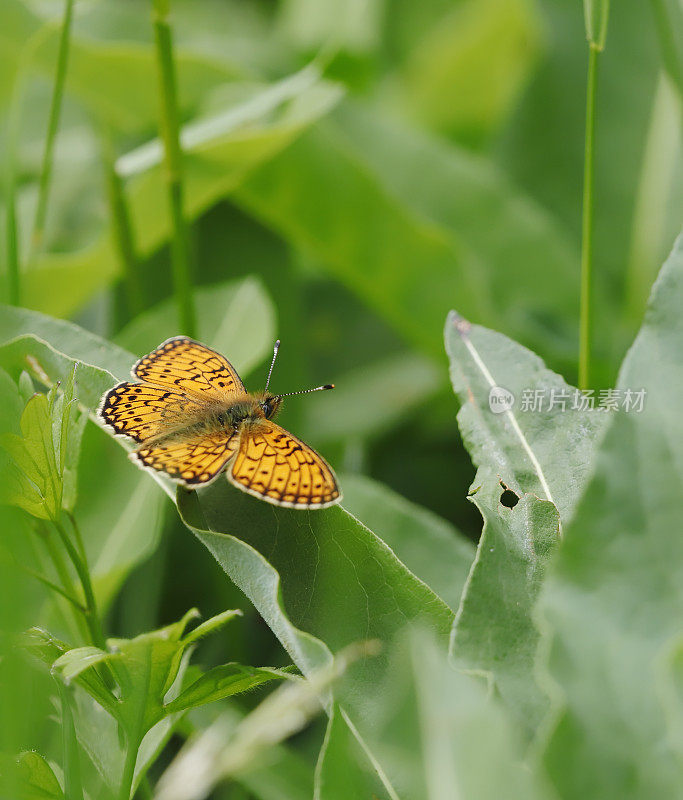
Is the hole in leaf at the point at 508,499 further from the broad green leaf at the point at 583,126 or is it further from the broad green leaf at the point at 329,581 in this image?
the broad green leaf at the point at 583,126

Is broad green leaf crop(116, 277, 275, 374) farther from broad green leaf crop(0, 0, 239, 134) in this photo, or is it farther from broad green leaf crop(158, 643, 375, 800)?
broad green leaf crop(158, 643, 375, 800)

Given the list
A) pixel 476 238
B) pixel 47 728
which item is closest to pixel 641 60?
pixel 476 238

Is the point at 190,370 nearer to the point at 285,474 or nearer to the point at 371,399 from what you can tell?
the point at 285,474

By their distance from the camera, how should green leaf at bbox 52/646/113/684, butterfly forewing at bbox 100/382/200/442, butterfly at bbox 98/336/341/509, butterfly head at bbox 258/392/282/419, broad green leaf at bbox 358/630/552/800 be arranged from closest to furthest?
broad green leaf at bbox 358/630/552/800 < green leaf at bbox 52/646/113/684 < butterfly at bbox 98/336/341/509 < butterfly forewing at bbox 100/382/200/442 < butterfly head at bbox 258/392/282/419

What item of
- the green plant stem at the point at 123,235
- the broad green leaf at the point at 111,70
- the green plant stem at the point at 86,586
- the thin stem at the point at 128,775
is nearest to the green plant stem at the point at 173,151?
the green plant stem at the point at 123,235

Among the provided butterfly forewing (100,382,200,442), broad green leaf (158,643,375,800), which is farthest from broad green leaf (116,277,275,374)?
broad green leaf (158,643,375,800)

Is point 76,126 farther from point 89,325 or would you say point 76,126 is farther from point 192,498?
point 192,498

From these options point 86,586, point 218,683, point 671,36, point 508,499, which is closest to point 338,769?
point 218,683
